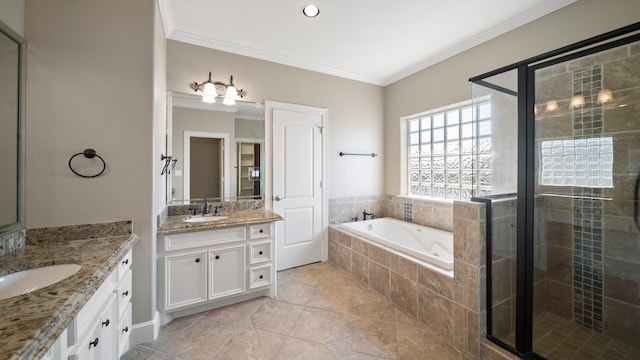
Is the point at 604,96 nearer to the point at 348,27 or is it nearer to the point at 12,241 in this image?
the point at 348,27

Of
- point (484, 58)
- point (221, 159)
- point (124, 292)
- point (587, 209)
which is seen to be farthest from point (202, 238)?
point (484, 58)

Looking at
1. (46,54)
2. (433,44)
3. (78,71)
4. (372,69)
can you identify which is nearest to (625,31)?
(433,44)

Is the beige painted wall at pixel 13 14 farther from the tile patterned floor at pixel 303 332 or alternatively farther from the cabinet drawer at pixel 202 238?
the tile patterned floor at pixel 303 332

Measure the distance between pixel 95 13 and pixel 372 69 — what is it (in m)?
2.88

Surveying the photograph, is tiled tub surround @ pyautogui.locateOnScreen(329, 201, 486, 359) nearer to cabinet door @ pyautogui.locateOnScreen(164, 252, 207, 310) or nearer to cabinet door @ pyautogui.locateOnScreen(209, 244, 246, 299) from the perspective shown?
cabinet door @ pyautogui.locateOnScreen(209, 244, 246, 299)

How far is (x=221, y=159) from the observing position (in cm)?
279

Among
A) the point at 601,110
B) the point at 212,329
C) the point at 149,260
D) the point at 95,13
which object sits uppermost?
the point at 95,13

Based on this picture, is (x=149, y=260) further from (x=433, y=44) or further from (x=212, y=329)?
(x=433, y=44)

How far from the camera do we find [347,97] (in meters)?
3.55

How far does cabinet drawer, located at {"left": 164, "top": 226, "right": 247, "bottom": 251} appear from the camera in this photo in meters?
2.02

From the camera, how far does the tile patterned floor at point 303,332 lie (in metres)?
1.74

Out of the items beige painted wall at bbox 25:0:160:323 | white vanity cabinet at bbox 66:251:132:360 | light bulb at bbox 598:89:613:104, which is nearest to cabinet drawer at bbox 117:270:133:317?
white vanity cabinet at bbox 66:251:132:360

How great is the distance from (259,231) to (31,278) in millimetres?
1436

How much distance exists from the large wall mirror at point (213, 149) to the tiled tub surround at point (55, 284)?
3.10 ft
